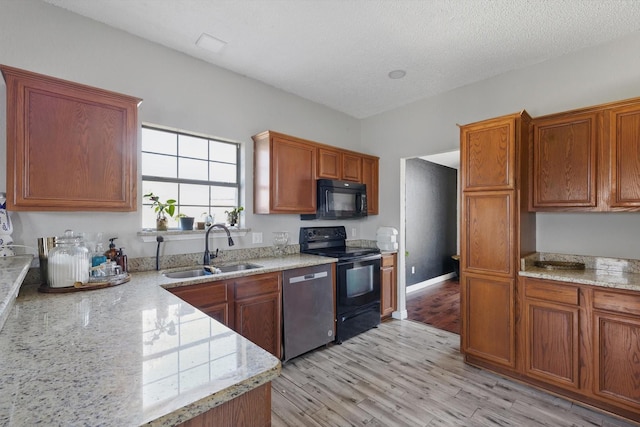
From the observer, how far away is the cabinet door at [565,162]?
2.35 metres

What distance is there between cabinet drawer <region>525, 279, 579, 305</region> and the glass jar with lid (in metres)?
3.18

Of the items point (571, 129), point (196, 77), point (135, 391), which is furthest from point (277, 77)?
point (135, 391)

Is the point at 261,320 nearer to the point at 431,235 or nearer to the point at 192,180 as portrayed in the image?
the point at 192,180

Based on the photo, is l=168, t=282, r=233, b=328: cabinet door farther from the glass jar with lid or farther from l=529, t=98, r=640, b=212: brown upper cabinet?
l=529, t=98, r=640, b=212: brown upper cabinet

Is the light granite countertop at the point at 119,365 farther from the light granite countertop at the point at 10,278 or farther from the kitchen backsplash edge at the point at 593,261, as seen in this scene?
the kitchen backsplash edge at the point at 593,261

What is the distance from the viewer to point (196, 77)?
2791mm

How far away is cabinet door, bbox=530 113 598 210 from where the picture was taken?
2352 millimetres

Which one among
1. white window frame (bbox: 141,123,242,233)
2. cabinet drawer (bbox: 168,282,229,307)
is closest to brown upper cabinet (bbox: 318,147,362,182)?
white window frame (bbox: 141,123,242,233)

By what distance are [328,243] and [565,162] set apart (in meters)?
2.52

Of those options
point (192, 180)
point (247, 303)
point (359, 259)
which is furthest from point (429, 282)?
point (192, 180)

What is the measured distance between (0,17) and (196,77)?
4.14ft

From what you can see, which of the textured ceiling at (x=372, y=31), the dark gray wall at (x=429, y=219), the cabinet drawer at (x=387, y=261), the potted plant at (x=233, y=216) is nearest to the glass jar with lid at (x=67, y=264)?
the potted plant at (x=233, y=216)

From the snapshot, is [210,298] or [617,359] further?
[210,298]

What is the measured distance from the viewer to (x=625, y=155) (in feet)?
7.27
